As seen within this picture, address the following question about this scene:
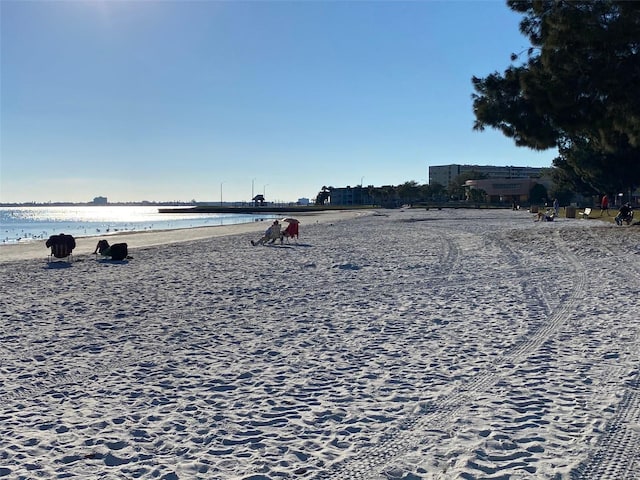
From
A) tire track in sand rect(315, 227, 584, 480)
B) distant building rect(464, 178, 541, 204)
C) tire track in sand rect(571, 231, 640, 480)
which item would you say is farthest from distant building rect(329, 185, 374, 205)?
tire track in sand rect(571, 231, 640, 480)

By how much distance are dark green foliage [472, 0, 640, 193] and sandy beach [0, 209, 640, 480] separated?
1036 cm

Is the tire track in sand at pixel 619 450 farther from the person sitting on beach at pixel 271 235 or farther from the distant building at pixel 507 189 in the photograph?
the distant building at pixel 507 189

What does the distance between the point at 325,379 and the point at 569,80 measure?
1837cm

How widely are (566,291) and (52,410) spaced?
8.87 m

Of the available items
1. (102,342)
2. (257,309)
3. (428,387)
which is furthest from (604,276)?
(102,342)

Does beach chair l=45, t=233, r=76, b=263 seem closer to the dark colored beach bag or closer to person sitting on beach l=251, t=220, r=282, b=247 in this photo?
the dark colored beach bag

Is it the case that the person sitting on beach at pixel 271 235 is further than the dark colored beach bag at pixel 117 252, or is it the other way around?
the person sitting on beach at pixel 271 235

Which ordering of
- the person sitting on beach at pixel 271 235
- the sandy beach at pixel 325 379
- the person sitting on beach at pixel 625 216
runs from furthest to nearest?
the person sitting on beach at pixel 625 216 < the person sitting on beach at pixel 271 235 < the sandy beach at pixel 325 379

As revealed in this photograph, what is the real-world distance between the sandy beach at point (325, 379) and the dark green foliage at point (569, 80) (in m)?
10.4

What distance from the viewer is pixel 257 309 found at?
9.35m

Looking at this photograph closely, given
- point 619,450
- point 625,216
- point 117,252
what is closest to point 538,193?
point 625,216

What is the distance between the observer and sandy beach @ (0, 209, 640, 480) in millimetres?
3855

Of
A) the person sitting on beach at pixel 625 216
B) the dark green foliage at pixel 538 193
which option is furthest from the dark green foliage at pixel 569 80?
the dark green foliage at pixel 538 193

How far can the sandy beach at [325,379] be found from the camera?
386 cm
